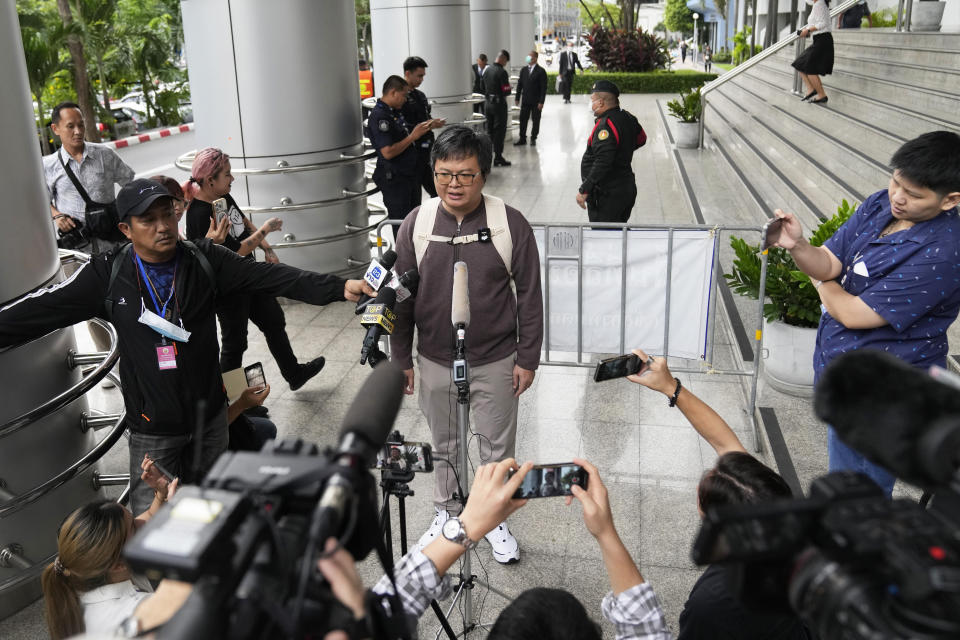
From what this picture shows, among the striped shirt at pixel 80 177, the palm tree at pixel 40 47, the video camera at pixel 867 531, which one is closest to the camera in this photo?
the video camera at pixel 867 531

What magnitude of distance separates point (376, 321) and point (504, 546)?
166cm

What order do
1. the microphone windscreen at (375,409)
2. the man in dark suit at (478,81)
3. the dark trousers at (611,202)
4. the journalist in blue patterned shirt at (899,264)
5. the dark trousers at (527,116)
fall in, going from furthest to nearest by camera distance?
the dark trousers at (527,116)
the man in dark suit at (478,81)
the dark trousers at (611,202)
the journalist in blue patterned shirt at (899,264)
the microphone windscreen at (375,409)

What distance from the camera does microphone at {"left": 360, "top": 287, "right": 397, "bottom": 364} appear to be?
2854 mm

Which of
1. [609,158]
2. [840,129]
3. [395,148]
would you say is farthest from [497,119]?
[609,158]

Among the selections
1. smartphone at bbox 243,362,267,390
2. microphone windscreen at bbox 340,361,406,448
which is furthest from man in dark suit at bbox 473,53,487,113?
microphone windscreen at bbox 340,361,406,448

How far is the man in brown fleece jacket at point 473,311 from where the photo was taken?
3723 millimetres

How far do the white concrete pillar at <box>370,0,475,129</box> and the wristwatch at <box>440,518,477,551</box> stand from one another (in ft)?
34.6

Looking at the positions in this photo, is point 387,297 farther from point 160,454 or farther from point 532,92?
point 532,92

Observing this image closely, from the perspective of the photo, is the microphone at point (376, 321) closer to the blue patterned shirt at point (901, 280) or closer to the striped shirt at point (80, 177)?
the blue patterned shirt at point (901, 280)

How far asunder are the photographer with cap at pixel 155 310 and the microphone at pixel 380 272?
135mm

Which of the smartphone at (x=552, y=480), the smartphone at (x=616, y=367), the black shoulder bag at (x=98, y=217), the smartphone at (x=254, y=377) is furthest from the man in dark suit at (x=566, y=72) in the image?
the smartphone at (x=552, y=480)

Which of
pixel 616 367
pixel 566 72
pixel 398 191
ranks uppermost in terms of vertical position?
pixel 566 72

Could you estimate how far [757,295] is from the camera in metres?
5.49

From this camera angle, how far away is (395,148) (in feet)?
26.8
